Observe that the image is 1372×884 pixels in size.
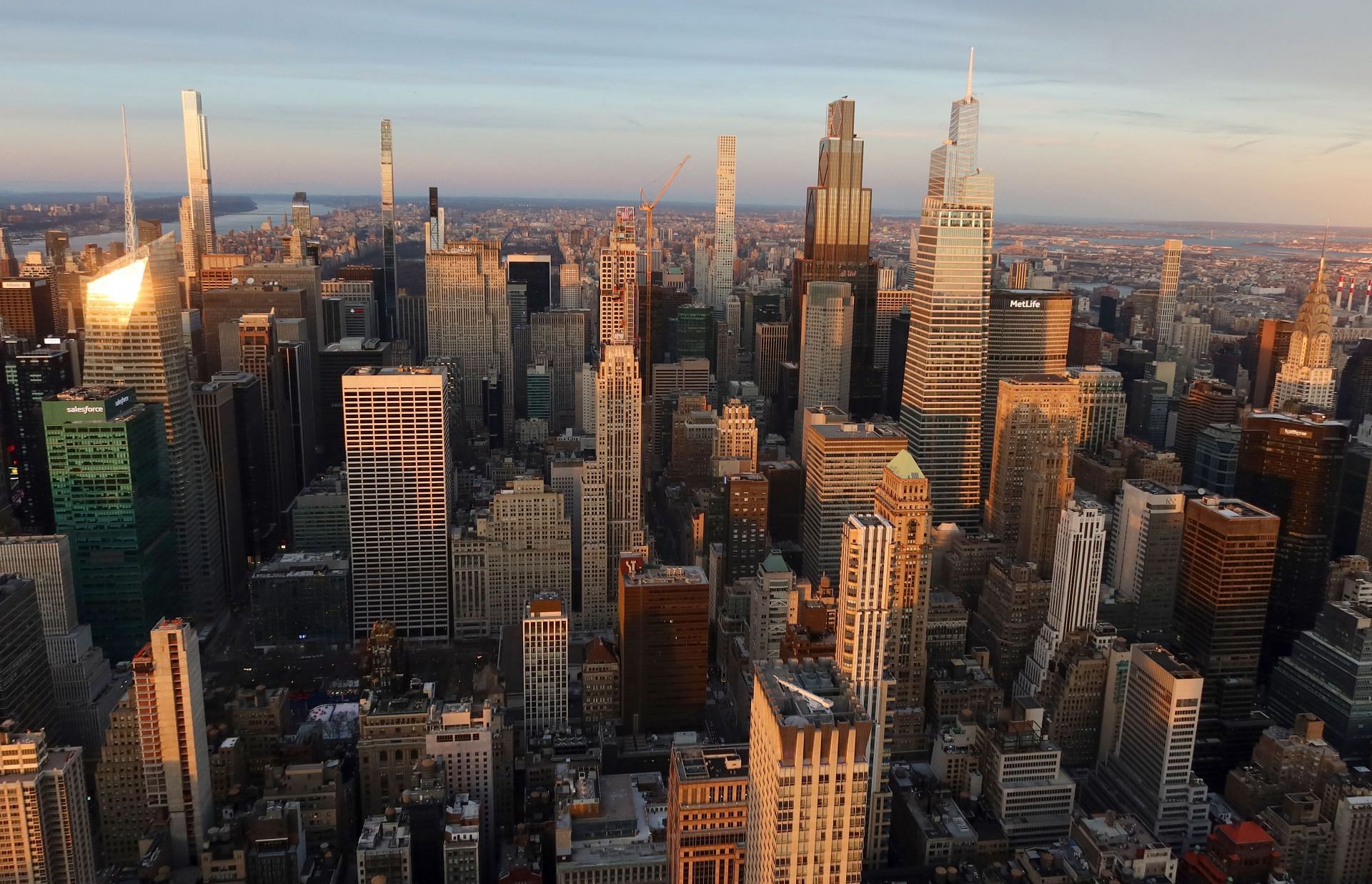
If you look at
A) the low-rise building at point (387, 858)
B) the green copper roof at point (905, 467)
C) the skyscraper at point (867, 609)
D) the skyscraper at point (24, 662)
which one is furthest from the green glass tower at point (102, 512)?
the green copper roof at point (905, 467)

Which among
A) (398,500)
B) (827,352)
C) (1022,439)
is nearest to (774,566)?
(1022,439)

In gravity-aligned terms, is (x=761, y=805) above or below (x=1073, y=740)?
above

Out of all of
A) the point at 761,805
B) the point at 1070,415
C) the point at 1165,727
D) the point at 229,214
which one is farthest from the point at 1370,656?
the point at 229,214

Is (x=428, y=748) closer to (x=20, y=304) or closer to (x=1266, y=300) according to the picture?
(x=20, y=304)

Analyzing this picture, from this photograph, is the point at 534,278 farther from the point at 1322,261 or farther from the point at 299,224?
the point at 1322,261

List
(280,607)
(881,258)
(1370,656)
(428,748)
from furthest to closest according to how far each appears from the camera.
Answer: (881,258) → (280,607) → (1370,656) → (428,748)
